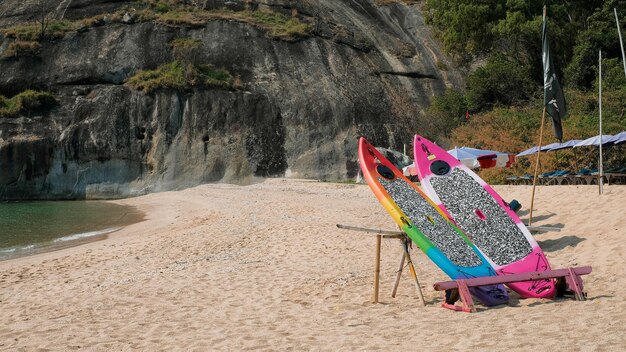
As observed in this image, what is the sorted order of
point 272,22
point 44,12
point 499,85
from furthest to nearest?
point 272,22 → point 44,12 → point 499,85

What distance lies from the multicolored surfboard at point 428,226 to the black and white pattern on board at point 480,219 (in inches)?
14.1

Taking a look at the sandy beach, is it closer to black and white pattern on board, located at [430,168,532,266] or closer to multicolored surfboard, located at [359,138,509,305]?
multicolored surfboard, located at [359,138,509,305]

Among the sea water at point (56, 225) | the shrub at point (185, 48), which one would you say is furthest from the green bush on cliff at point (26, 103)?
the sea water at point (56, 225)

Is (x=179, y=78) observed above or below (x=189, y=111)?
above

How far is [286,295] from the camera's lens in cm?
739

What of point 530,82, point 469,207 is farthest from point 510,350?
point 530,82

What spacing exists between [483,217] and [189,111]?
89.4ft

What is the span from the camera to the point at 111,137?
3244 cm

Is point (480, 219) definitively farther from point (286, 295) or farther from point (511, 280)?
point (286, 295)

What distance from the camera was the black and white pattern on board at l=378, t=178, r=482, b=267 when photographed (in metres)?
7.17

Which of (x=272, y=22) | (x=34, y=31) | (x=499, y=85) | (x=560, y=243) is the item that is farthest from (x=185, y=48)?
(x=560, y=243)

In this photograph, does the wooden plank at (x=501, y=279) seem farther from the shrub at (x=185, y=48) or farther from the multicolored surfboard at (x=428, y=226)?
the shrub at (x=185, y=48)

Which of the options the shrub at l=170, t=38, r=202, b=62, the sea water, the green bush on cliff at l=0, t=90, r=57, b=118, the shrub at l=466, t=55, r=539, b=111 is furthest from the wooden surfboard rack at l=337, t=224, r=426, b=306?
the green bush on cliff at l=0, t=90, r=57, b=118

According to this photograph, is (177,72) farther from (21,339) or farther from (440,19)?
(21,339)
